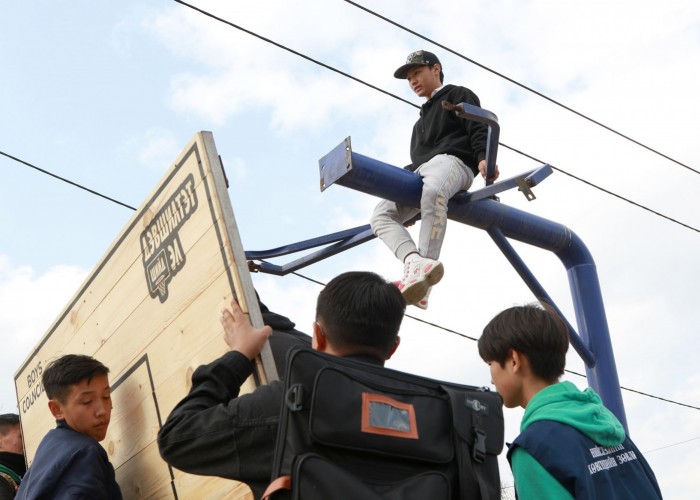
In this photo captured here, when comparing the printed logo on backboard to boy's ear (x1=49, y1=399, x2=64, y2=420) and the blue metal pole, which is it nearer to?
boy's ear (x1=49, y1=399, x2=64, y2=420)

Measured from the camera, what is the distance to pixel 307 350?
217 cm

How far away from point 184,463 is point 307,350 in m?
0.52

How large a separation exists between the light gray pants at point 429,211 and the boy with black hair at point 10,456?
7.37 feet

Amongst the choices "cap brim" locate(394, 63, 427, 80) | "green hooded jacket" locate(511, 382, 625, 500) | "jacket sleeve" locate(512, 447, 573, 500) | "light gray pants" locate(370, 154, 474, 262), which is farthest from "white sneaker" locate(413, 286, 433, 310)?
"jacket sleeve" locate(512, 447, 573, 500)

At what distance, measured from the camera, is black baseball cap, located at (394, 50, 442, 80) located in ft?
19.3

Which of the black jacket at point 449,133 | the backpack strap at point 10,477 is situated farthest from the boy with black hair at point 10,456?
the black jacket at point 449,133

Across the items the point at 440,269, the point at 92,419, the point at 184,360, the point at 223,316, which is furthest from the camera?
the point at 440,269

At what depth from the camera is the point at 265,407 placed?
2361 mm

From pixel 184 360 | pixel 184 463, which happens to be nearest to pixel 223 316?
pixel 184 360

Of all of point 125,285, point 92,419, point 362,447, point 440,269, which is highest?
point 440,269

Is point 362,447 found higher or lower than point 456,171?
lower

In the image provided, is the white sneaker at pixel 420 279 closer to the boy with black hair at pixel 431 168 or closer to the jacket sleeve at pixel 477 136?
the boy with black hair at pixel 431 168

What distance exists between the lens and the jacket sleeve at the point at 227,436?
2352 mm

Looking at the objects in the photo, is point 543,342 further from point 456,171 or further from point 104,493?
point 456,171
